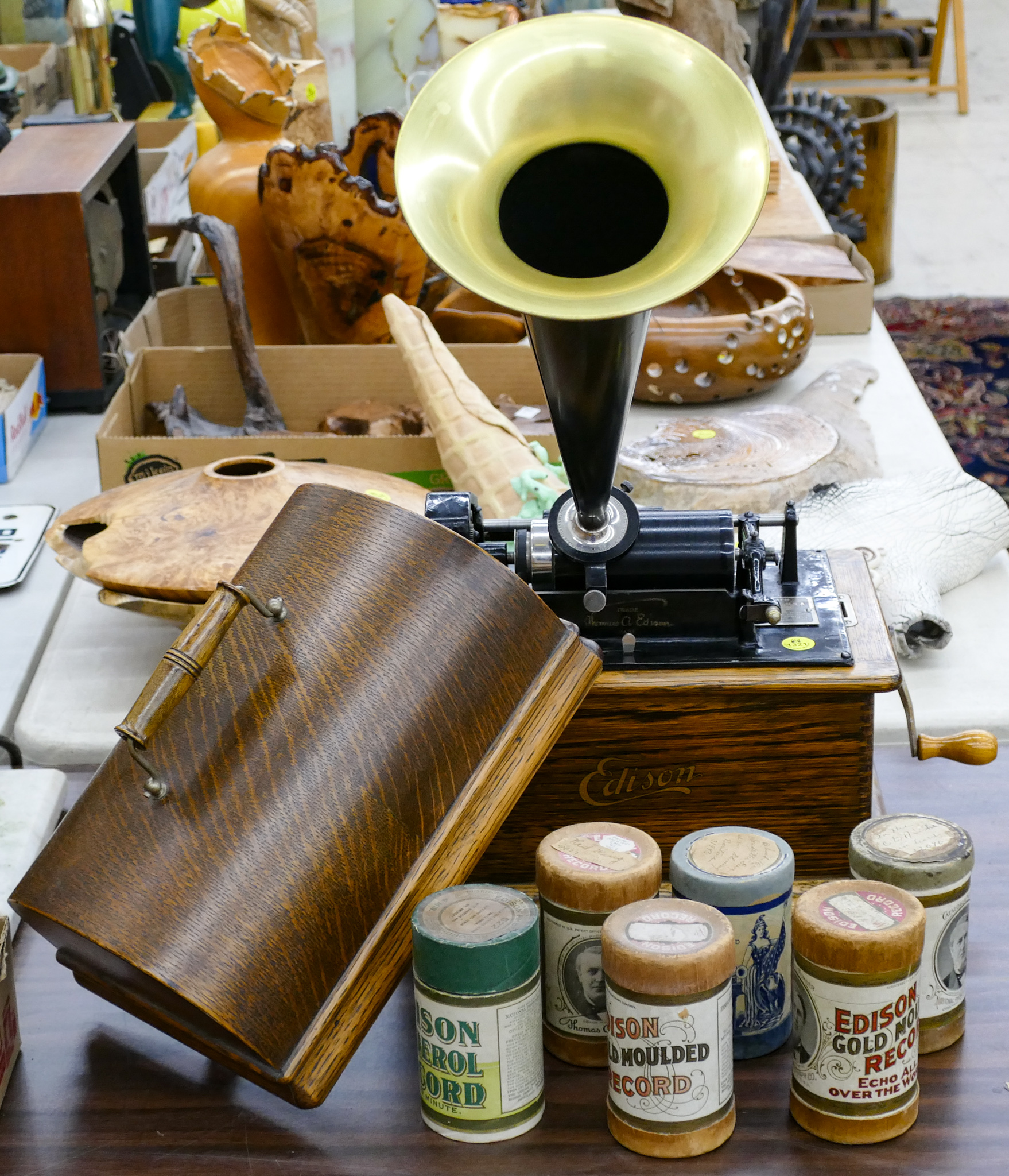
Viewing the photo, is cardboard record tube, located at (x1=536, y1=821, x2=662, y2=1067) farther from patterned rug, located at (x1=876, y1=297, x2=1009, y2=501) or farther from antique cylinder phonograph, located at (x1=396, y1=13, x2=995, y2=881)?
patterned rug, located at (x1=876, y1=297, x2=1009, y2=501)

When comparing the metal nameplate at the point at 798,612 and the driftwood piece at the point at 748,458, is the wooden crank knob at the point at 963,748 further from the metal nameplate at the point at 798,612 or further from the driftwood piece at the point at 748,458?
the driftwood piece at the point at 748,458

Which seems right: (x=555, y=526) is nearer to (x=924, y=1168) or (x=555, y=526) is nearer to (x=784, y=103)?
(x=924, y=1168)

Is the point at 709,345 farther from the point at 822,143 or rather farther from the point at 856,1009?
the point at 822,143

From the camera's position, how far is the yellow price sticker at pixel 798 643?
3.08 ft

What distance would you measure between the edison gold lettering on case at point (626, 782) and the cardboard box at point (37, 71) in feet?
8.82

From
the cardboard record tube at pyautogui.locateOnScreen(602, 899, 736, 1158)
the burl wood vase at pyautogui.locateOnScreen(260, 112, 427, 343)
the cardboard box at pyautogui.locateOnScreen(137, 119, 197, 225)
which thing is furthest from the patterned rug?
the cardboard record tube at pyautogui.locateOnScreen(602, 899, 736, 1158)

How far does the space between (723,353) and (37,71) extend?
2.01 m

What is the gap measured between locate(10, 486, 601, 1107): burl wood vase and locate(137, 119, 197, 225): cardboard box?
2035mm

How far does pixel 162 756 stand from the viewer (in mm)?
760

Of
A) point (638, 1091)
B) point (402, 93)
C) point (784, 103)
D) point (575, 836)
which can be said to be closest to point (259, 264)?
point (402, 93)

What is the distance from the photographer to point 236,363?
1.90m

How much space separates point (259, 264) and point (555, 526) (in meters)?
1.36

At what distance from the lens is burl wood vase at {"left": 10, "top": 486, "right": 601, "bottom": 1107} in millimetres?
707

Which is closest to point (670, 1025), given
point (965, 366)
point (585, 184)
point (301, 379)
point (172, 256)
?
point (585, 184)
